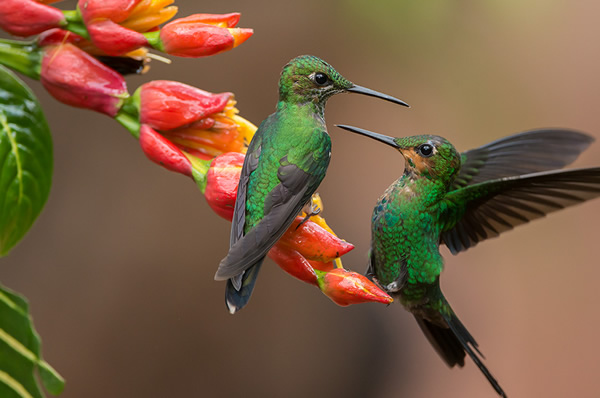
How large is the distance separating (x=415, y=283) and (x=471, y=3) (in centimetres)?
117

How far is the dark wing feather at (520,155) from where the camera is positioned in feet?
3.13

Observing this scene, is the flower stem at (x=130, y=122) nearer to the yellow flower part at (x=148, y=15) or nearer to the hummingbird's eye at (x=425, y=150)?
the yellow flower part at (x=148, y=15)

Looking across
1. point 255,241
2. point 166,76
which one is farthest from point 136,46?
point 166,76

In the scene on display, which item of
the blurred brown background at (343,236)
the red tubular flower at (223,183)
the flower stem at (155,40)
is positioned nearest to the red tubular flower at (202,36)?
the flower stem at (155,40)

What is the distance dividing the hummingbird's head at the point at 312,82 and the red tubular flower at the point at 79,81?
0.54ft

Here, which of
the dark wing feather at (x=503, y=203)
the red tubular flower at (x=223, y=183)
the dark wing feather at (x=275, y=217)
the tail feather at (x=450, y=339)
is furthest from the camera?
the tail feather at (x=450, y=339)

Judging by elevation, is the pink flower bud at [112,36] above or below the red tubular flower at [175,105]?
above

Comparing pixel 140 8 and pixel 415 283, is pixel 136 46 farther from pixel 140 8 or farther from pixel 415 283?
pixel 415 283

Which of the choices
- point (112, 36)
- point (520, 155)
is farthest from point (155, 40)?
point (520, 155)

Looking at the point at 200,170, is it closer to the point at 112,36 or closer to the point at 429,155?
the point at 112,36

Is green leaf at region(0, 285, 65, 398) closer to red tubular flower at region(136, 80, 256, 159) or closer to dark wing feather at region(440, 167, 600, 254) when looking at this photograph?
red tubular flower at region(136, 80, 256, 159)

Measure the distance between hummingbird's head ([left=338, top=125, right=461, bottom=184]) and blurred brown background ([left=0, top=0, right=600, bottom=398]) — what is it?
83 centimetres

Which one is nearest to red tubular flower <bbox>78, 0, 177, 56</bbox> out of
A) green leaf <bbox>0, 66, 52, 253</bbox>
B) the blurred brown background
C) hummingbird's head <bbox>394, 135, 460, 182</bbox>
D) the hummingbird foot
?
green leaf <bbox>0, 66, 52, 253</bbox>

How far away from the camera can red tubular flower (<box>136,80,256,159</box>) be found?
635mm
